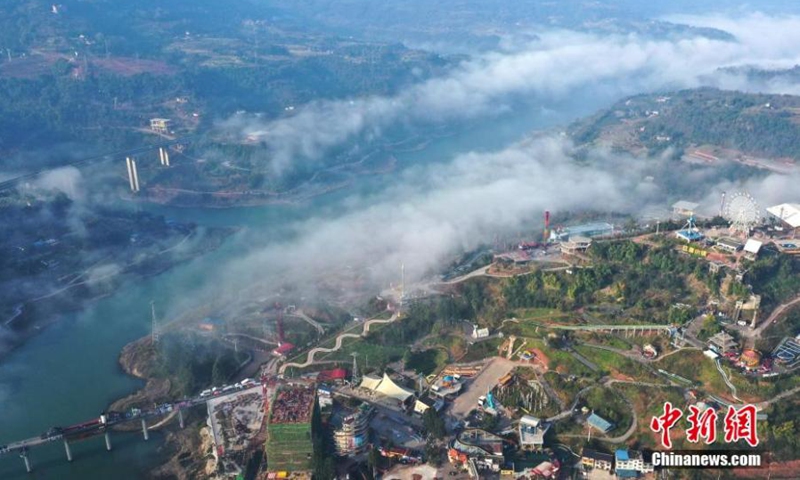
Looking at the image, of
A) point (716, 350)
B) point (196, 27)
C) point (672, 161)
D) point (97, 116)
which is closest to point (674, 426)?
point (716, 350)

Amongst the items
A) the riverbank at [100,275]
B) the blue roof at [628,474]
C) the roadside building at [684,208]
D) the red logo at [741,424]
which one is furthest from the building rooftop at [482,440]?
the roadside building at [684,208]

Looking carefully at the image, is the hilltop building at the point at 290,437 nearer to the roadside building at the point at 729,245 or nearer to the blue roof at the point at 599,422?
the blue roof at the point at 599,422

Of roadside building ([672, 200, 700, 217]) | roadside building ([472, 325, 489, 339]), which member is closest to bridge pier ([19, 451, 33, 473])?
roadside building ([472, 325, 489, 339])

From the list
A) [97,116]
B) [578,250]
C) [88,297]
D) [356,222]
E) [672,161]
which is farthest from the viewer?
[97,116]

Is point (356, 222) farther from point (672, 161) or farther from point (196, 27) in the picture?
point (196, 27)

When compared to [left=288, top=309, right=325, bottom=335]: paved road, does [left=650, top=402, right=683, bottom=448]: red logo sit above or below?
above

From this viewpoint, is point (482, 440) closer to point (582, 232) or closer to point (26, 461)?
point (26, 461)

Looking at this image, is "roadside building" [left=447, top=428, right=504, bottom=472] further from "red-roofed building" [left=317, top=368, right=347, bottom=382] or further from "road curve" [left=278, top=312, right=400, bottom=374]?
"road curve" [left=278, top=312, right=400, bottom=374]

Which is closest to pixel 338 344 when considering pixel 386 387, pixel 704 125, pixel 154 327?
pixel 386 387
